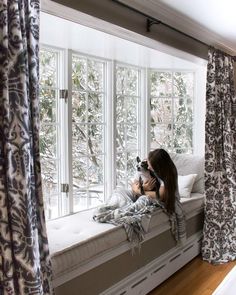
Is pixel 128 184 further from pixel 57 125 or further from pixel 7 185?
pixel 7 185

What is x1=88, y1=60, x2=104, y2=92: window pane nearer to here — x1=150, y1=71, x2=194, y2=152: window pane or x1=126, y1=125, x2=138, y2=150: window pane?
x1=126, y1=125, x2=138, y2=150: window pane

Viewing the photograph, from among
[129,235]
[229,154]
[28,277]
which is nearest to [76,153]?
[129,235]

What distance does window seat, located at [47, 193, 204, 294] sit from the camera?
7.42 ft

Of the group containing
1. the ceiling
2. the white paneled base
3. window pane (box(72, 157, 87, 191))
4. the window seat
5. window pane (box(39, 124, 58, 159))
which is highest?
the ceiling

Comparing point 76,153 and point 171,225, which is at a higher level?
point 76,153

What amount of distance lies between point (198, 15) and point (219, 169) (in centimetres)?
162

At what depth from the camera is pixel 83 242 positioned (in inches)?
96.0

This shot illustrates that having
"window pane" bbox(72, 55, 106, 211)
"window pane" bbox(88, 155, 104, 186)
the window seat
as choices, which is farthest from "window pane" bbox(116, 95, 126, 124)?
the window seat

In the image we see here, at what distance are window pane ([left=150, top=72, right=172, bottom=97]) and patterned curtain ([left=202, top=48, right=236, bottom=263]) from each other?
0.77 m

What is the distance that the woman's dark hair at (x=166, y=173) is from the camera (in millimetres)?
3359

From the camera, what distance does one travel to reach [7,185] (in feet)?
5.34

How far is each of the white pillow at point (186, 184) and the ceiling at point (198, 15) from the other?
149 centimetres

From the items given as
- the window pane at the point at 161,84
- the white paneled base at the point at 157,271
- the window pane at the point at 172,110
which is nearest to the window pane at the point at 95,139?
the window pane at the point at 172,110

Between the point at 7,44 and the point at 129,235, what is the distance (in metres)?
1.74
